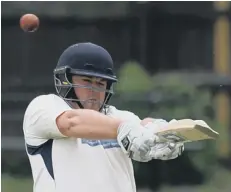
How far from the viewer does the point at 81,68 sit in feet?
9.89

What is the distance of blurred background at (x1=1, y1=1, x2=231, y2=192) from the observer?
28.5 ft

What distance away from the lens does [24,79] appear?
9062 mm

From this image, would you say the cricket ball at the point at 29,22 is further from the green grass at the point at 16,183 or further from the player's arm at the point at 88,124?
the green grass at the point at 16,183

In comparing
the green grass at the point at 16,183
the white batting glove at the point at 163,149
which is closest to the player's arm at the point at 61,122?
the white batting glove at the point at 163,149

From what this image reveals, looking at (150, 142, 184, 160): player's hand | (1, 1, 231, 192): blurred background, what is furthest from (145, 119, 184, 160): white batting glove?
(1, 1, 231, 192): blurred background

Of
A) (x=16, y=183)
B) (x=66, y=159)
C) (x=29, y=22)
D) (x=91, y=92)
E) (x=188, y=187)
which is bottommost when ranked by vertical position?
(x=188, y=187)

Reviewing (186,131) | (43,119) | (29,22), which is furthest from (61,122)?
(29,22)

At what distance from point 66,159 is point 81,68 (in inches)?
13.5

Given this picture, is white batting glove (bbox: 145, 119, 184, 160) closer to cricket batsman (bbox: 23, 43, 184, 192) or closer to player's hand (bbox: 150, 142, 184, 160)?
player's hand (bbox: 150, 142, 184, 160)

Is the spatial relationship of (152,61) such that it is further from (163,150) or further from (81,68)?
(163,150)

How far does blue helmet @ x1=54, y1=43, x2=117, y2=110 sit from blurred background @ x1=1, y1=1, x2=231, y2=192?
548 cm

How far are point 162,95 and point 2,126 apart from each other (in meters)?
1.79

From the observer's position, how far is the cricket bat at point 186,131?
2428 mm

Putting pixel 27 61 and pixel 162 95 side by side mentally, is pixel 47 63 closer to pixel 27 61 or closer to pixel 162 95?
pixel 27 61
